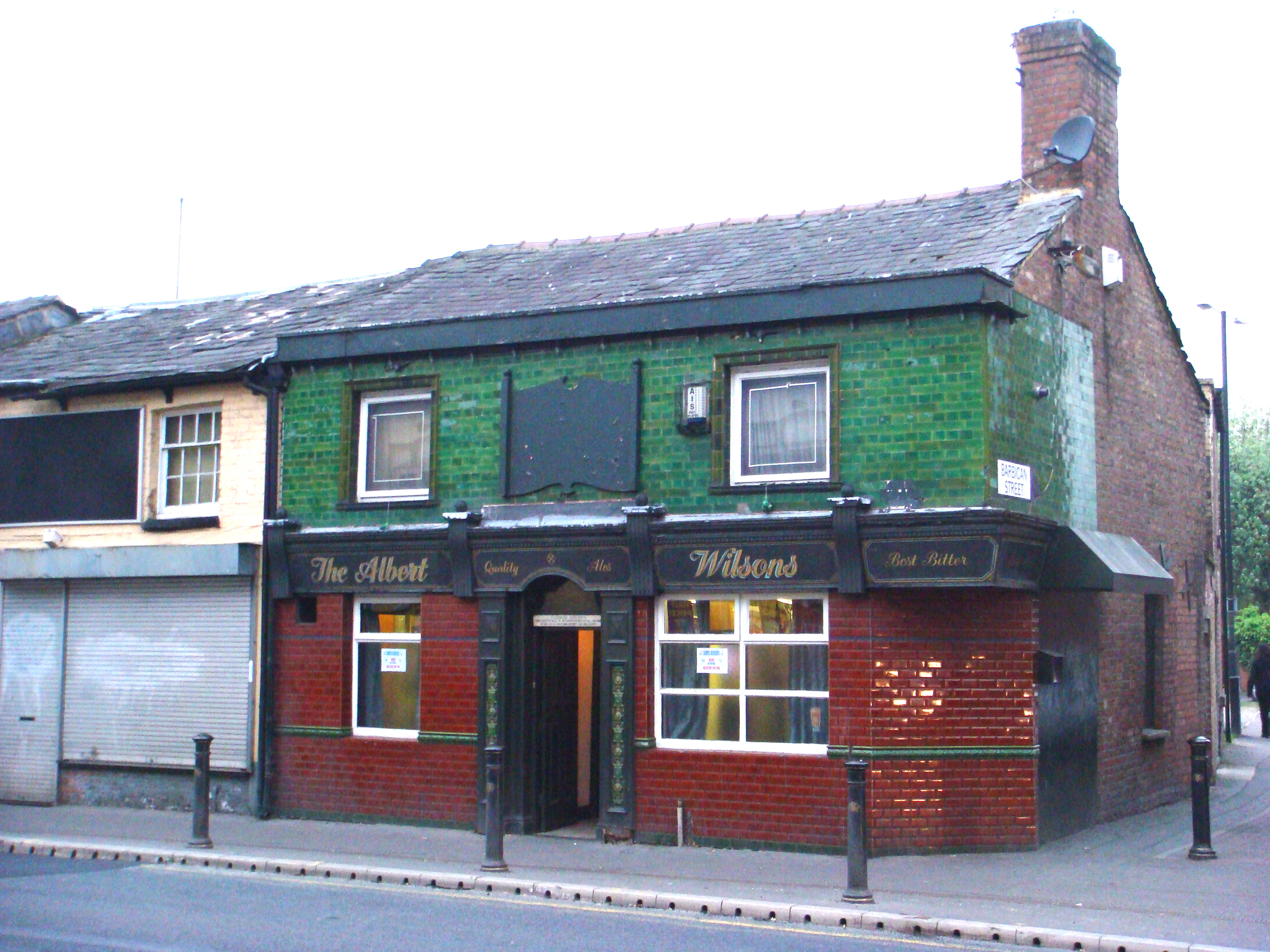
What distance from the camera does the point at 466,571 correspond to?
15805mm

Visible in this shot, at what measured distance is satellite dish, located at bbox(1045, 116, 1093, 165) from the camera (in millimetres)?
16047

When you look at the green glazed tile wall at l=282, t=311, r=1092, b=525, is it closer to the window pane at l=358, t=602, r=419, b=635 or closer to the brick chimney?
the window pane at l=358, t=602, r=419, b=635

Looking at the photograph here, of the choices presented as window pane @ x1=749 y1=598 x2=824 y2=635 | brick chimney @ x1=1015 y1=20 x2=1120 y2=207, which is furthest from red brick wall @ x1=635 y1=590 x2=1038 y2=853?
brick chimney @ x1=1015 y1=20 x2=1120 y2=207

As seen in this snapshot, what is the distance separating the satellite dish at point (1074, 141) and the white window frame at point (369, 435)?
7.34 metres

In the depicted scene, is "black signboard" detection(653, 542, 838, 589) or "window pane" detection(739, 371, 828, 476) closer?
"black signboard" detection(653, 542, 838, 589)

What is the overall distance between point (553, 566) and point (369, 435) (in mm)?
3017

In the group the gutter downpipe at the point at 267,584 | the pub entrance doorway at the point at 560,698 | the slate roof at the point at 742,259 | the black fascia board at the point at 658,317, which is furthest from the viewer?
Answer: the gutter downpipe at the point at 267,584

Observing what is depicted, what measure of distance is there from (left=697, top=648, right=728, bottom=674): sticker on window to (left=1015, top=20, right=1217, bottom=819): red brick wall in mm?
4369

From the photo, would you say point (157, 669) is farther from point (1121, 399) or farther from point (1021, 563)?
point (1121, 399)

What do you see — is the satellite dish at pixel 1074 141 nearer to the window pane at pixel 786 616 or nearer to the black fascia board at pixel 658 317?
the black fascia board at pixel 658 317

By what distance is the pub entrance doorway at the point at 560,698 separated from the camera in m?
15.7

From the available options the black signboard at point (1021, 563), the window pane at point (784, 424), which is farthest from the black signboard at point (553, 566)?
the black signboard at point (1021, 563)

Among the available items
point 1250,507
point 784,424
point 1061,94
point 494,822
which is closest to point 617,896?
point 494,822

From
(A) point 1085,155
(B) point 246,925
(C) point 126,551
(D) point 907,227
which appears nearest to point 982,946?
(B) point 246,925
